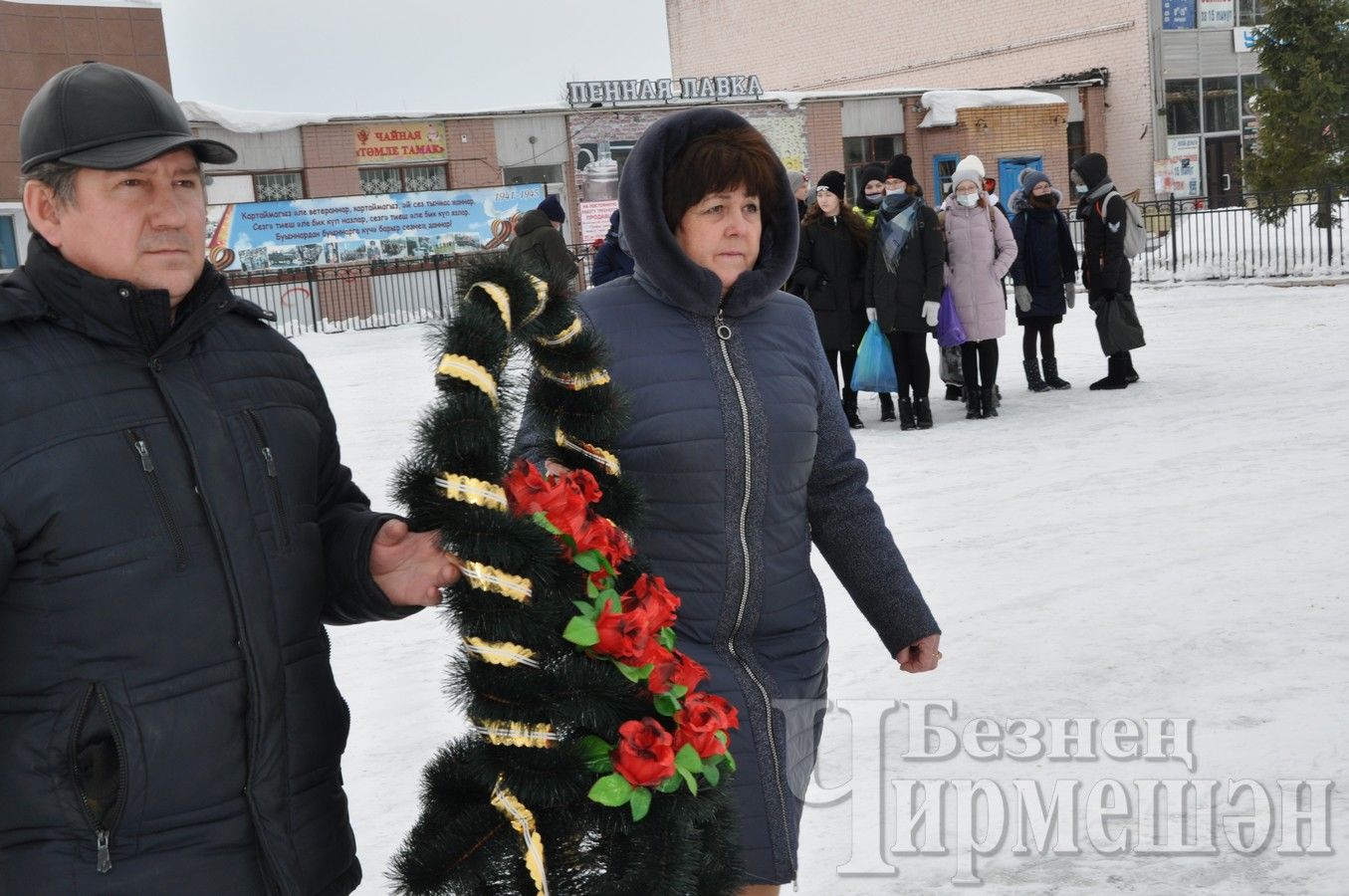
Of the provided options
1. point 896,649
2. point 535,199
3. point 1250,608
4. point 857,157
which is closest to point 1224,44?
point 857,157

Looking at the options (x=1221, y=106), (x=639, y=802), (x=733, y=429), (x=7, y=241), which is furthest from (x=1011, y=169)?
(x=639, y=802)

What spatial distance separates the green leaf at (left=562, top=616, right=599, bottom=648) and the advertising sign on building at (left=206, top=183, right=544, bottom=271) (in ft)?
80.2

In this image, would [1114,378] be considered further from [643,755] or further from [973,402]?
[643,755]

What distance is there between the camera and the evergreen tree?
75.5ft

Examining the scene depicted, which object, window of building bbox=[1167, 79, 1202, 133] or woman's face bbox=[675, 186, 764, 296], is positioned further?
window of building bbox=[1167, 79, 1202, 133]

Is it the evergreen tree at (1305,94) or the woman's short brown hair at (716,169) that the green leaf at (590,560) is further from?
the evergreen tree at (1305,94)

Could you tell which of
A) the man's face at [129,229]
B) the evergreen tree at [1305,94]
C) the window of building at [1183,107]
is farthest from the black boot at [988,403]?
the window of building at [1183,107]

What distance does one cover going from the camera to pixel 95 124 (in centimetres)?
190

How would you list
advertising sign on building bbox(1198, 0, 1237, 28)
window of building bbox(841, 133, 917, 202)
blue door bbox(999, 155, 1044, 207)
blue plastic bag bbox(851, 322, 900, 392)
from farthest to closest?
advertising sign on building bbox(1198, 0, 1237, 28) < blue door bbox(999, 155, 1044, 207) < window of building bbox(841, 133, 917, 202) < blue plastic bag bbox(851, 322, 900, 392)

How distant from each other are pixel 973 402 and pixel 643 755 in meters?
8.99

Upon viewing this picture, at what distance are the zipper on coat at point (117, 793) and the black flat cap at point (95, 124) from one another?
2.37 feet

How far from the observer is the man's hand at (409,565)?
6.57 ft

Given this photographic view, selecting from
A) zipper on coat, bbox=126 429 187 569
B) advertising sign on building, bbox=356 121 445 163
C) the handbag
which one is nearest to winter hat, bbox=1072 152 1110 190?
the handbag

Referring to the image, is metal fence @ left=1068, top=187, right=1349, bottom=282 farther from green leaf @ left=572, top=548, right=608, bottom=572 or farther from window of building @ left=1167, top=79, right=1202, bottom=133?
green leaf @ left=572, top=548, right=608, bottom=572
